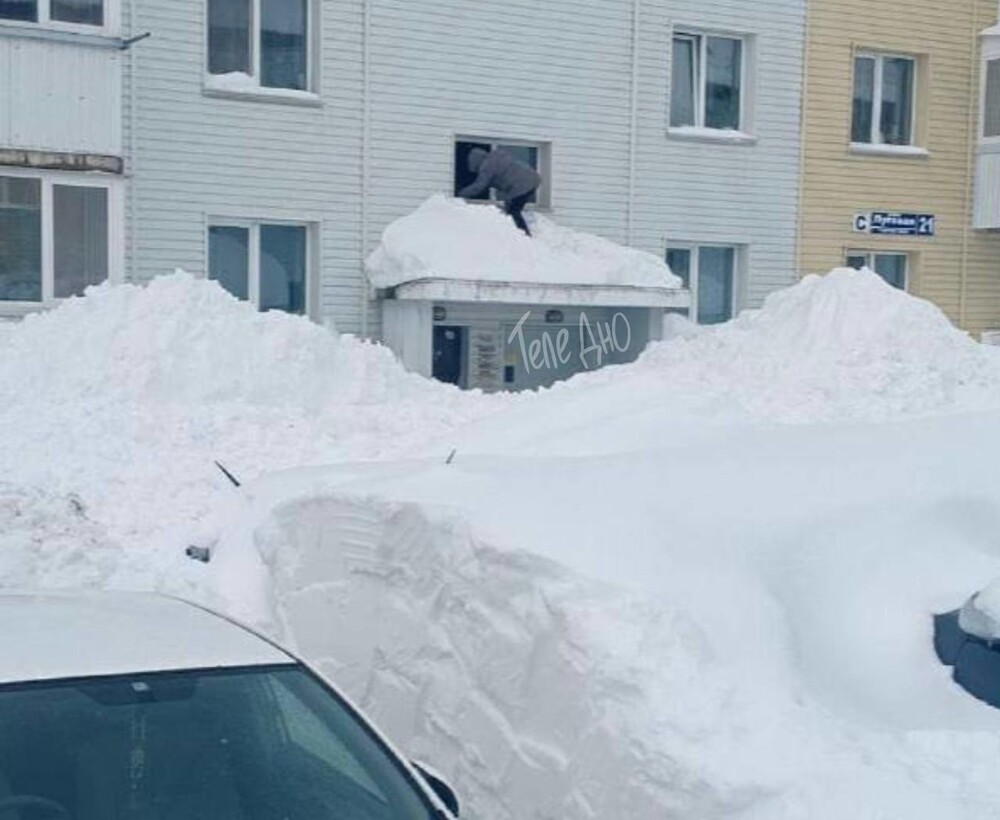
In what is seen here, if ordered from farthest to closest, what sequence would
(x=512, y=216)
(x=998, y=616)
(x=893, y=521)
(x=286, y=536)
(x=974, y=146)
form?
(x=974, y=146) < (x=512, y=216) < (x=286, y=536) < (x=893, y=521) < (x=998, y=616)

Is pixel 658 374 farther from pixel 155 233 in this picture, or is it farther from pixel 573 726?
pixel 573 726

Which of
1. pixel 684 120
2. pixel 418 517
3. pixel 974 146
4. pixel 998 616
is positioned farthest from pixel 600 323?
pixel 998 616

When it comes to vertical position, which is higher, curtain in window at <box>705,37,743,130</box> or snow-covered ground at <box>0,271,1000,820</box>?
curtain in window at <box>705,37,743,130</box>

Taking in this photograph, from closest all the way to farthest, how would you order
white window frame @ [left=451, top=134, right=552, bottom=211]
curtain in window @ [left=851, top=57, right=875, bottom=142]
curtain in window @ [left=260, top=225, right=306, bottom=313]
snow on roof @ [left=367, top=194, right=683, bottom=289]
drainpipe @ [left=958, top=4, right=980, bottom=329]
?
snow on roof @ [left=367, top=194, right=683, bottom=289] → curtain in window @ [left=260, top=225, right=306, bottom=313] → white window frame @ [left=451, top=134, right=552, bottom=211] → curtain in window @ [left=851, top=57, right=875, bottom=142] → drainpipe @ [left=958, top=4, right=980, bottom=329]

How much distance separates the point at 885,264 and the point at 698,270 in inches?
127

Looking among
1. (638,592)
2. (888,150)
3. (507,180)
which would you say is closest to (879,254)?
(888,150)

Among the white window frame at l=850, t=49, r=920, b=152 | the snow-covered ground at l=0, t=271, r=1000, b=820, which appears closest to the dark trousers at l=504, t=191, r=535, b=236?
the white window frame at l=850, t=49, r=920, b=152

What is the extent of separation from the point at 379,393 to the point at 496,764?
970 centimetres

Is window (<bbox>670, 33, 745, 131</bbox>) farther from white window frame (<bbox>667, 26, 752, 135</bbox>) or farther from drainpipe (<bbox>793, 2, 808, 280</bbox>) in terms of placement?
drainpipe (<bbox>793, 2, 808, 280</bbox>)

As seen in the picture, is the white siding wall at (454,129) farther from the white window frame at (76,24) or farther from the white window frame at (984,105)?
the white window frame at (984,105)

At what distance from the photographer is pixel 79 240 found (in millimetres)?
16234

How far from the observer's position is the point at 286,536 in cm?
799

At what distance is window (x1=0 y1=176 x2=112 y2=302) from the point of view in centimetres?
1583

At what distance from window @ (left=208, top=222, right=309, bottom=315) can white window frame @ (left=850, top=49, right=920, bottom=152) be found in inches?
316
